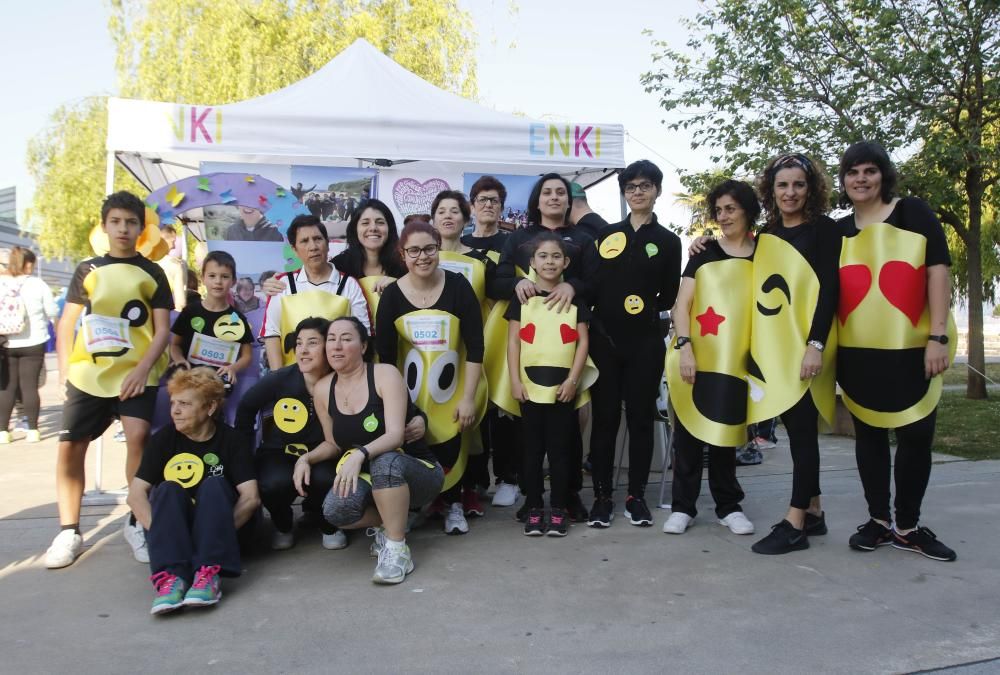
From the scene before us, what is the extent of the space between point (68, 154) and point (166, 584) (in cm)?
1772

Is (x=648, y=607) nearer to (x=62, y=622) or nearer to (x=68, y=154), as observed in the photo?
(x=62, y=622)

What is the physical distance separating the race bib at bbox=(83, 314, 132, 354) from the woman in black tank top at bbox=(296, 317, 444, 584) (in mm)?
933

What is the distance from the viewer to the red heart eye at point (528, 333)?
377 cm

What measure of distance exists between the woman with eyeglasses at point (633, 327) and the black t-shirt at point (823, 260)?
680 mm

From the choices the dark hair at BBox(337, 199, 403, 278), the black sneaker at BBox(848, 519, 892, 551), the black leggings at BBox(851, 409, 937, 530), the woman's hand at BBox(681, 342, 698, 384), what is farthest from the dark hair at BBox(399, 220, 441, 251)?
the black sneaker at BBox(848, 519, 892, 551)

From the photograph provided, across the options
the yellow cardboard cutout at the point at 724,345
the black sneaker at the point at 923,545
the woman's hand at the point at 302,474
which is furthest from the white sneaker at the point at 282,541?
the black sneaker at the point at 923,545

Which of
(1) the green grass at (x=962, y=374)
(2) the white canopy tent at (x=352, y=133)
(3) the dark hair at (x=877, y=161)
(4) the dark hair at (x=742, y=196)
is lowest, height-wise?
(1) the green grass at (x=962, y=374)

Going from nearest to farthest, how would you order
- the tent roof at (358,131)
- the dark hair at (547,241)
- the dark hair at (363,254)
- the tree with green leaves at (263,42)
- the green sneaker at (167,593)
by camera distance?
the green sneaker at (167,593) < the dark hair at (547,241) < the dark hair at (363,254) < the tent roof at (358,131) < the tree with green leaves at (263,42)

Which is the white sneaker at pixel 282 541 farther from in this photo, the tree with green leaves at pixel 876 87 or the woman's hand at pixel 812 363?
the tree with green leaves at pixel 876 87

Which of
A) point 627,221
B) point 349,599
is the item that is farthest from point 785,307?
point 349,599

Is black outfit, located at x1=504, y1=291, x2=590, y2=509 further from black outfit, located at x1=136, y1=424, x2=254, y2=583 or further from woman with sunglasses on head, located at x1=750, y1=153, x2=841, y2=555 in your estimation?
black outfit, located at x1=136, y1=424, x2=254, y2=583

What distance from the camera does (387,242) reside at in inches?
159

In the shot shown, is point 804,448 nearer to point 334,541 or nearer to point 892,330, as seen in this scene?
point 892,330

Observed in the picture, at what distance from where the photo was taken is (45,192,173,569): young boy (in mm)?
3449
